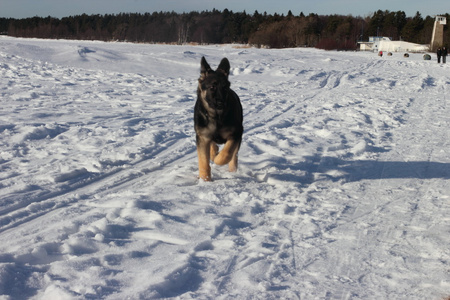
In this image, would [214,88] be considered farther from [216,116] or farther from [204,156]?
[204,156]

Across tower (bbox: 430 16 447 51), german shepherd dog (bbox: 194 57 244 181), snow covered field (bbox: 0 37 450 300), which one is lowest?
snow covered field (bbox: 0 37 450 300)

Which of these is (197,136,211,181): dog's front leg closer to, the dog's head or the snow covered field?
the snow covered field

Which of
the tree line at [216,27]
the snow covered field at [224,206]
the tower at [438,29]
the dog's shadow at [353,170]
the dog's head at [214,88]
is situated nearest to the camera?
the snow covered field at [224,206]

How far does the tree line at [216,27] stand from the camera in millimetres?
95438

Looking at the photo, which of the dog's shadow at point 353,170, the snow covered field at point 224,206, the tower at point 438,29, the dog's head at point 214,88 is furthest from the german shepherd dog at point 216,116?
the tower at point 438,29

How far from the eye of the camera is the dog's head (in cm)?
498

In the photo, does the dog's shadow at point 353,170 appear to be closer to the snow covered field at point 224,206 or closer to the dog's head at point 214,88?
the snow covered field at point 224,206

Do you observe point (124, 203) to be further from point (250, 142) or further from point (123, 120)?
point (123, 120)

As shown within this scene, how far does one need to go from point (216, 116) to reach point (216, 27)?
113m

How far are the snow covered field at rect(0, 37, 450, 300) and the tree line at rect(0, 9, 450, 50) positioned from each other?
83.3 meters

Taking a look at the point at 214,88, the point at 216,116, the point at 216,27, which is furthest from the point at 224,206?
the point at 216,27

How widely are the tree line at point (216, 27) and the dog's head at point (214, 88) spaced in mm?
86564

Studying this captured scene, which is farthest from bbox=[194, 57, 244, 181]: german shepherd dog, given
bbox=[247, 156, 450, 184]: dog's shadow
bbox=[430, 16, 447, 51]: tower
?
bbox=[430, 16, 447, 51]: tower

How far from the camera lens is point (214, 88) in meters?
4.98
